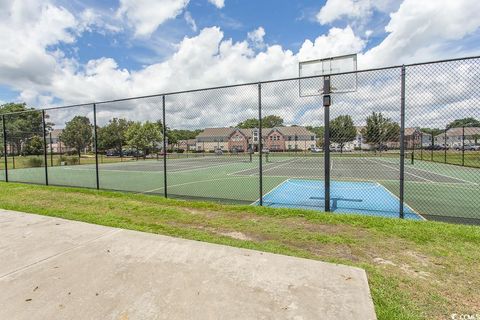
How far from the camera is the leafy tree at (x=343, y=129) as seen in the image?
20.9ft

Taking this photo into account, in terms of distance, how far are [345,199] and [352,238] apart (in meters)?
3.84

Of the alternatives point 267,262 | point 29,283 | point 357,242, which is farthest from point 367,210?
point 29,283

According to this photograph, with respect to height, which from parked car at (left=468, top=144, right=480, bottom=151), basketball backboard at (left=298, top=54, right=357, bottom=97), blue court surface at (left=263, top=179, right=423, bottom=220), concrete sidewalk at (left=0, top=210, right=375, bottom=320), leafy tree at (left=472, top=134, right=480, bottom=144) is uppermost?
basketball backboard at (left=298, top=54, right=357, bottom=97)

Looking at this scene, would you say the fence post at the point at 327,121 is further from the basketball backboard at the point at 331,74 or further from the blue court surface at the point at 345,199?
the blue court surface at the point at 345,199

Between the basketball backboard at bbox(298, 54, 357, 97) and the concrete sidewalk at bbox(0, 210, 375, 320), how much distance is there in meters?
3.98

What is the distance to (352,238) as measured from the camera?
4184mm

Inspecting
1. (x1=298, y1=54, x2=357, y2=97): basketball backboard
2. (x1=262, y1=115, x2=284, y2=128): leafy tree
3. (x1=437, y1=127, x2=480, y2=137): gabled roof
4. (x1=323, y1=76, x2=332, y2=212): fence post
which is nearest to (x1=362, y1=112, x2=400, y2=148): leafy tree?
(x1=298, y1=54, x2=357, y2=97): basketball backboard

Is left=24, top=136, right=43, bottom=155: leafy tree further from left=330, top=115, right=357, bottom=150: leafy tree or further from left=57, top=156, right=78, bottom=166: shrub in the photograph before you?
left=330, top=115, right=357, bottom=150: leafy tree

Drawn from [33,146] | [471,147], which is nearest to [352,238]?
[471,147]

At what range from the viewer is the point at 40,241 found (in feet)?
13.2

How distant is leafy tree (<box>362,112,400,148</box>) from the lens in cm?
628

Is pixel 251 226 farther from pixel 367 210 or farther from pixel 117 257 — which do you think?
pixel 367 210

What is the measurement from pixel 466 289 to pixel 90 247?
4.58 metres

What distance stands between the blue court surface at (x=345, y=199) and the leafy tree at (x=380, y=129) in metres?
1.79
